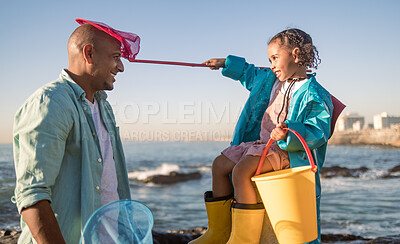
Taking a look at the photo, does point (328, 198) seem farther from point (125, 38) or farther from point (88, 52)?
point (88, 52)

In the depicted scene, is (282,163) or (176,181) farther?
(176,181)

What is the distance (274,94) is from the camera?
3010mm

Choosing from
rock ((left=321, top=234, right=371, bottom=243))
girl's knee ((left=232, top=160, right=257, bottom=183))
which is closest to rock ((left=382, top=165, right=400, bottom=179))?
rock ((left=321, top=234, right=371, bottom=243))

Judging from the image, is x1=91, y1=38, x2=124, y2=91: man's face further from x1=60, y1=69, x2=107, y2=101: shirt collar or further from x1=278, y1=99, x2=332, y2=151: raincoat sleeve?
x1=278, y1=99, x2=332, y2=151: raincoat sleeve

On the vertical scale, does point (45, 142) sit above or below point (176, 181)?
above

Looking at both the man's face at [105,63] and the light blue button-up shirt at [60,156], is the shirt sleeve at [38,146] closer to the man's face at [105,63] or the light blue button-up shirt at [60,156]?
the light blue button-up shirt at [60,156]

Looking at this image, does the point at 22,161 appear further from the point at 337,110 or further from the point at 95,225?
the point at 337,110

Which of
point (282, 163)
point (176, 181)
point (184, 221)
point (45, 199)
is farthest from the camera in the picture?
point (176, 181)

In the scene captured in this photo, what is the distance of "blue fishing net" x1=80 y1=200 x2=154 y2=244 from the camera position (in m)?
1.79

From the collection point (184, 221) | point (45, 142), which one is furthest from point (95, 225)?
point (184, 221)

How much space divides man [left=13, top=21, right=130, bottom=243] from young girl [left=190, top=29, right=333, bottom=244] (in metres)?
0.68

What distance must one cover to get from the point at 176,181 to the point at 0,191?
6712 millimetres

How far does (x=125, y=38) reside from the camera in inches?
101

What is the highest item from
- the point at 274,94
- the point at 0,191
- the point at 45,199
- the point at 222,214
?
the point at 274,94
